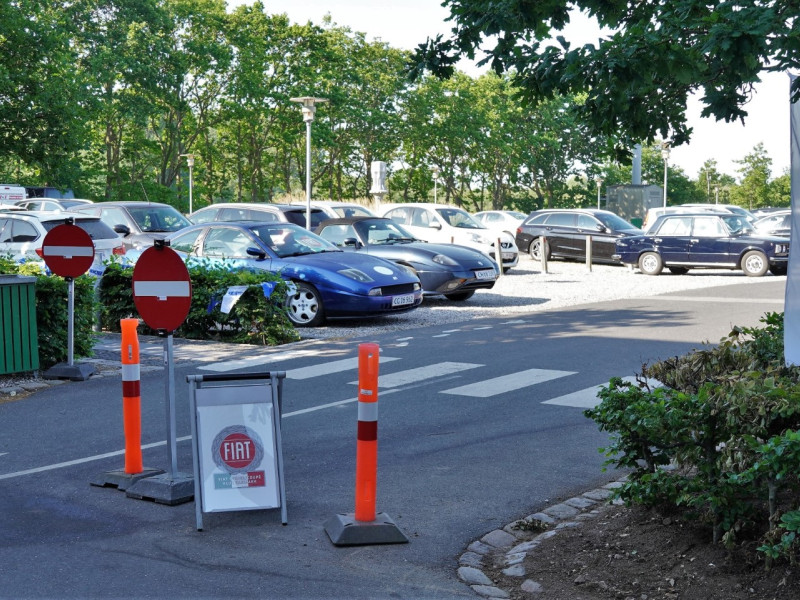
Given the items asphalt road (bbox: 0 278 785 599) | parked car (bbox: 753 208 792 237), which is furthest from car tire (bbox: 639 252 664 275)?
asphalt road (bbox: 0 278 785 599)

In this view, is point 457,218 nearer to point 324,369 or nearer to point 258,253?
point 258,253

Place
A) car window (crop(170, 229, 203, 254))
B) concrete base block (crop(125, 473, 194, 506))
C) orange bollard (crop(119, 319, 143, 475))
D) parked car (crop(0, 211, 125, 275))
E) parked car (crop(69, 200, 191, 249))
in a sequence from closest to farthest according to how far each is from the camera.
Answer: concrete base block (crop(125, 473, 194, 506))
orange bollard (crop(119, 319, 143, 475))
car window (crop(170, 229, 203, 254))
parked car (crop(0, 211, 125, 275))
parked car (crop(69, 200, 191, 249))

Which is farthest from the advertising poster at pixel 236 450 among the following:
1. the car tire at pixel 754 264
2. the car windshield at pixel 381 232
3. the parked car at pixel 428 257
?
the car tire at pixel 754 264

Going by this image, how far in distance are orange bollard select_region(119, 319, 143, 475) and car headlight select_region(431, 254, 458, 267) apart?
12.4 meters

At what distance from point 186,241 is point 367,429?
1193 centimetres

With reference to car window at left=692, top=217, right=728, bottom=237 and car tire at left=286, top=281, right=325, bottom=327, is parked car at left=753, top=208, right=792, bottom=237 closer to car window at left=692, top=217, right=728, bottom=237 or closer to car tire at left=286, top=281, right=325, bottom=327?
car window at left=692, top=217, right=728, bottom=237

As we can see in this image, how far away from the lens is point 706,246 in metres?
26.7

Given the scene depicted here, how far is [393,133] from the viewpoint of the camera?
67.6 metres

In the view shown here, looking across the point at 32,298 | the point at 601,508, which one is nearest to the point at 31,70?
the point at 32,298

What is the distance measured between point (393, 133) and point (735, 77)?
63.5 meters

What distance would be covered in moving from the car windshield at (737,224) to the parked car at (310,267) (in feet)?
43.7

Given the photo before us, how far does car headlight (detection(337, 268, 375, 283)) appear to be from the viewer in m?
15.5

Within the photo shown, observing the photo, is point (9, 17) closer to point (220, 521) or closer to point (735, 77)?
point (220, 521)

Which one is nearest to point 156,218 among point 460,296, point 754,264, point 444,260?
point 460,296
